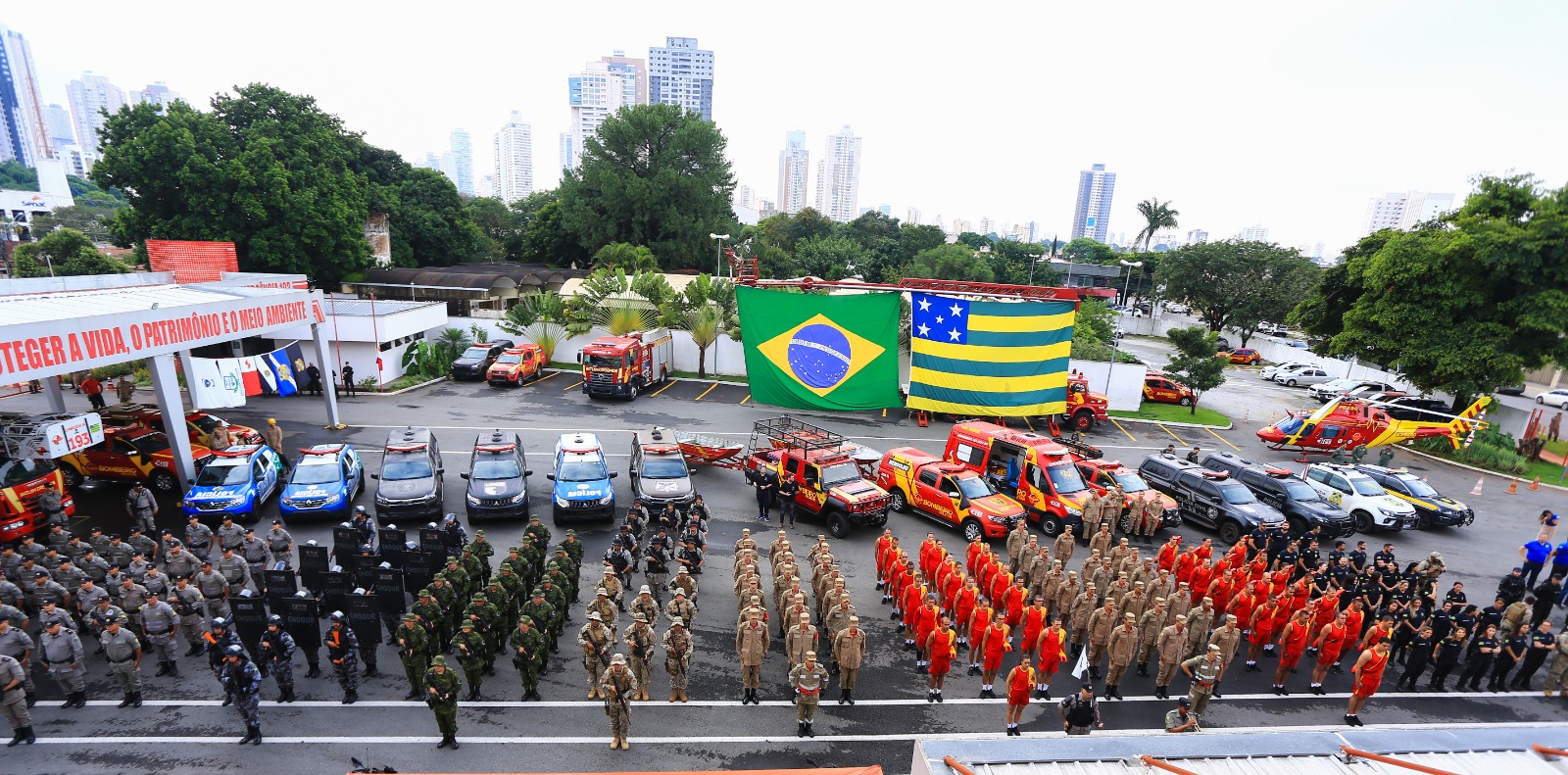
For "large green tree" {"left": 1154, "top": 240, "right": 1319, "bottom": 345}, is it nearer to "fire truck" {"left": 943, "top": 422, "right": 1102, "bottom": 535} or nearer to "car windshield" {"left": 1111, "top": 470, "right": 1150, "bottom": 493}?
"fire truck" {"left": 943, "top": 422, "right": 1102, "bottom": 535}

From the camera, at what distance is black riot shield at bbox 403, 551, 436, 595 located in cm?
1138

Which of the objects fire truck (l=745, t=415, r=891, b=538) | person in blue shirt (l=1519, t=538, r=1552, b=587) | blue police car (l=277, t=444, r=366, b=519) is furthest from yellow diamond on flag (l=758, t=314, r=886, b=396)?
person in blue shirt (l=1519, t=538, r=1552, b=587)

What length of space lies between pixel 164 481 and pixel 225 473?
2940mm

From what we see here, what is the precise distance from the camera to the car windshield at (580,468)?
15336 millimetres

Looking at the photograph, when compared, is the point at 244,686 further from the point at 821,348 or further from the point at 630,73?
the point at 630,73

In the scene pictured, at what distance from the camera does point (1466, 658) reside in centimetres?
1127

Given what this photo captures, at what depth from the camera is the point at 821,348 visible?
17.9 meters

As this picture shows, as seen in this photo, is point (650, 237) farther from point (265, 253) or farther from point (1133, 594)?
point (1133, 594)

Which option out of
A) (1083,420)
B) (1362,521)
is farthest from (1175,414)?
(1362,521)

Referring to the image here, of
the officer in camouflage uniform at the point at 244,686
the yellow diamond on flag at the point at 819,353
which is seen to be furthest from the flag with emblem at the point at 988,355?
the officer in camouflage uniform at the point at 244,686

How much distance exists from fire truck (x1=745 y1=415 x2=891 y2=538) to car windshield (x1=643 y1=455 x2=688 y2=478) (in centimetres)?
186

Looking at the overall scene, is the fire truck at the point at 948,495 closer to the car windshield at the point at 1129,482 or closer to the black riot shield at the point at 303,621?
the car windshield at the point at 1129,482

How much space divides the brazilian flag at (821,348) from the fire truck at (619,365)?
954cm

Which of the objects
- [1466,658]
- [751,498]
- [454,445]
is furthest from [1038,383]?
[454,445]
